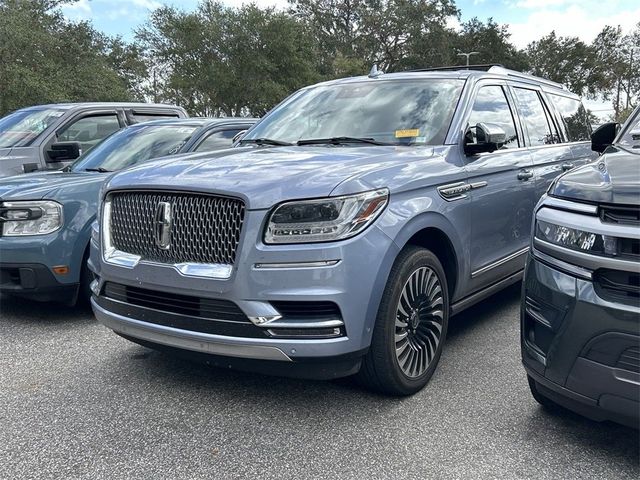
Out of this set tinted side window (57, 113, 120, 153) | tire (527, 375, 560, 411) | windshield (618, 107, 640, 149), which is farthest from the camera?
tinted side window (57, 113, 120, 153)

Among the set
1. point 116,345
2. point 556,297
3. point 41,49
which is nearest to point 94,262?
point 116,345

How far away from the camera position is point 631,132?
11.4 feet

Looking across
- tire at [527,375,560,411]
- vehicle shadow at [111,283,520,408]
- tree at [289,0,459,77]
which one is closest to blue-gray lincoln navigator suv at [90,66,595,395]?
vehicle shadow at [111,283,520,408]

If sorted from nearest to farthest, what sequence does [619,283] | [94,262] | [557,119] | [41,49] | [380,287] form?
[619,283], [380,287], [94,262], [557,119], [41,49]

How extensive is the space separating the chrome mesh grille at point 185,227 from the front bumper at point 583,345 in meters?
1.42

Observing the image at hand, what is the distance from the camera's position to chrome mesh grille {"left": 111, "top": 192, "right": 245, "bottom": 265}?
2.71m

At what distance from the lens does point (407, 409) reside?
302cm

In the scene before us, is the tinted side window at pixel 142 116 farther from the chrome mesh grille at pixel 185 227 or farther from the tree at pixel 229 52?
the tree at pixel 229 52

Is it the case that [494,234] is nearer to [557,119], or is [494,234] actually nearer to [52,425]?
[557,119]

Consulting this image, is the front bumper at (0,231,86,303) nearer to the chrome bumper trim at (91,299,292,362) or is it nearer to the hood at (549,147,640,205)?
the chrome bumper trim at (91,299,292,362)

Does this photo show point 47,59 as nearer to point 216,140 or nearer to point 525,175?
point 216,140

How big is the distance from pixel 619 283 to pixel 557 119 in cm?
364

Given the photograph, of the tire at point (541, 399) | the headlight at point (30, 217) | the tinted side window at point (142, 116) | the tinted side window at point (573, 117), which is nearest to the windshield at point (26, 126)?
the tinted side window at point (142, 116)

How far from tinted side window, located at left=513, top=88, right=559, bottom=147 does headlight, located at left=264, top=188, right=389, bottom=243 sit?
2683mm
